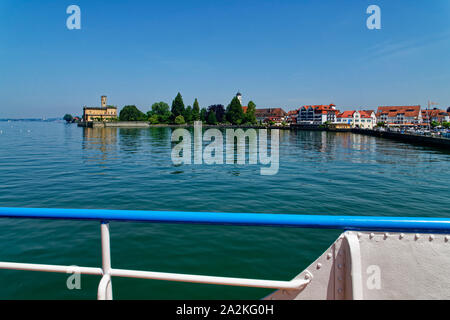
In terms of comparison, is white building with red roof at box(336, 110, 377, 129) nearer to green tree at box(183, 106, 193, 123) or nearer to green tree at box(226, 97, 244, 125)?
green tree at box(226, 97, 244, 125)

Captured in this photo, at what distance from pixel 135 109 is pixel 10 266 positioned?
187m

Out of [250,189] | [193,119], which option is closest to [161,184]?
[250,189]

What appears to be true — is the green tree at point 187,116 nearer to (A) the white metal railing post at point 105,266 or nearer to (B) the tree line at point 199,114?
(B) the tree line at point 199,114

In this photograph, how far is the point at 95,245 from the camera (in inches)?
327

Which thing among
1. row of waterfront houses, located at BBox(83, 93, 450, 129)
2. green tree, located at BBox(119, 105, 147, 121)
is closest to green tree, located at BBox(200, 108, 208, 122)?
green tree, located at BBox(119, 105, 147, 121)

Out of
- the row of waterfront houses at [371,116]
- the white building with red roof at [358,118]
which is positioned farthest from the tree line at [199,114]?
the white building with red roof at [358,118]

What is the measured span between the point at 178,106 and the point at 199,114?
1356 centimetres

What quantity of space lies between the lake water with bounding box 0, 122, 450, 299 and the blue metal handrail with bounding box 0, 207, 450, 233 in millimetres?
4413

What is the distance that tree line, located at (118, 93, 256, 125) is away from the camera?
16371cm

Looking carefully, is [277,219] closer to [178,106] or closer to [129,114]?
[178,106]

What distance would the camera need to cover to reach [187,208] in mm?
12266

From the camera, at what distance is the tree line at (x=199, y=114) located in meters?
164

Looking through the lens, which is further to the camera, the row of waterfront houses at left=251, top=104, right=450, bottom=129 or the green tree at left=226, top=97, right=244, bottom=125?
the green tree at left=226, top=97, right=244, bottom=125

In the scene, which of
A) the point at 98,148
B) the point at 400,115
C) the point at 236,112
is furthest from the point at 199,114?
the point at 98,148
